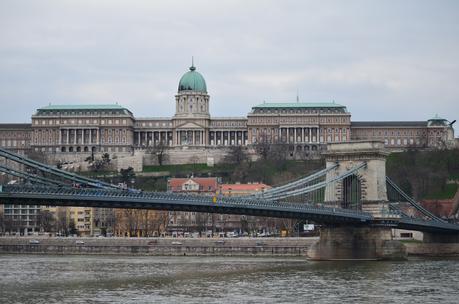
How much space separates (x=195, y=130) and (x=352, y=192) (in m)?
105

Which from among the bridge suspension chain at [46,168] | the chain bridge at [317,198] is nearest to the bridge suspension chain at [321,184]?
the chain bridge at [317,198]

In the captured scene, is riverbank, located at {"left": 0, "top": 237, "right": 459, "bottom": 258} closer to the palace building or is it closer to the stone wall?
the stone wall

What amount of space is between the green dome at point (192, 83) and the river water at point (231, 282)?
376 feet

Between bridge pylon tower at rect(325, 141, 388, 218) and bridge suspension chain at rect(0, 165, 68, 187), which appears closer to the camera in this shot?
bridge suspension chain at rect(0, 165, 68, 187)

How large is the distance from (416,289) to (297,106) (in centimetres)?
13283

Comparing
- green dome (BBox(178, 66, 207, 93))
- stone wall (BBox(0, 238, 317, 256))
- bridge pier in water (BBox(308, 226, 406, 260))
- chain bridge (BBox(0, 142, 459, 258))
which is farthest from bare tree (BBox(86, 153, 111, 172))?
bridge pier in water (BBox(308, 226, 406, 260))

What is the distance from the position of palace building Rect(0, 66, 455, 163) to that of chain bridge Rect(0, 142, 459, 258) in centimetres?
9752

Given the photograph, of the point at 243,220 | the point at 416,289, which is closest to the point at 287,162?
the point at 243,220

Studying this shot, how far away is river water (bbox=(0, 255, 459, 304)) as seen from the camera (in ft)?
153

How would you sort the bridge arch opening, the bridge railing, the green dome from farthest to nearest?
the green dome, the bridge arch opening, the bridge railing

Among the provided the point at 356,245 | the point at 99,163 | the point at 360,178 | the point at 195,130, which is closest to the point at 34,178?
the point at 356,245

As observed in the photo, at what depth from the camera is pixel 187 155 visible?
175125mm

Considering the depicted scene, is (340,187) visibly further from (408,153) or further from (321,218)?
(408,153)

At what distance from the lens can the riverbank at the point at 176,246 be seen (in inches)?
3346
